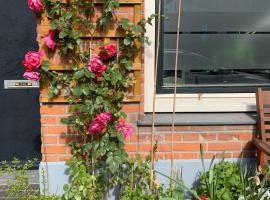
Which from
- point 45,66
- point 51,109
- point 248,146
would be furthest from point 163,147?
point 45,66

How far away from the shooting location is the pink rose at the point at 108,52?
2.89m

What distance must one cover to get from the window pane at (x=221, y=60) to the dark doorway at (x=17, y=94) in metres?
1.36

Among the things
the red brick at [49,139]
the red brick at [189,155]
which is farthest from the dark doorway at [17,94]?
the red brick at [189,155]

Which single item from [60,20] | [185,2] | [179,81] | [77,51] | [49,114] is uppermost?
[185,2]

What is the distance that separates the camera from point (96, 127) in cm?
282

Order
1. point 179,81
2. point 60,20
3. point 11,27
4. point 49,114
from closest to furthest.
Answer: point 60,20
point 49,114
point 179,81
point 11,27

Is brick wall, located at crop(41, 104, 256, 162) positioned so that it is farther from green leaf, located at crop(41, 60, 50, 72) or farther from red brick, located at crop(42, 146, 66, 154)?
green leaf, located at crop(41, 60, 50, 72)

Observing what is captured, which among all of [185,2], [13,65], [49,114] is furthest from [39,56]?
[185,2]

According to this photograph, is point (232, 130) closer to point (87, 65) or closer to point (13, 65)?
point (87, 65)

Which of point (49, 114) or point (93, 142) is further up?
point (49, 114)

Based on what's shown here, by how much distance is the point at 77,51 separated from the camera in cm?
296

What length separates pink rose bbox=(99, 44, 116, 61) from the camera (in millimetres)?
2887

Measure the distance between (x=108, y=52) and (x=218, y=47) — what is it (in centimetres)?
97

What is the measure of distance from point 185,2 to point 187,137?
107cm
